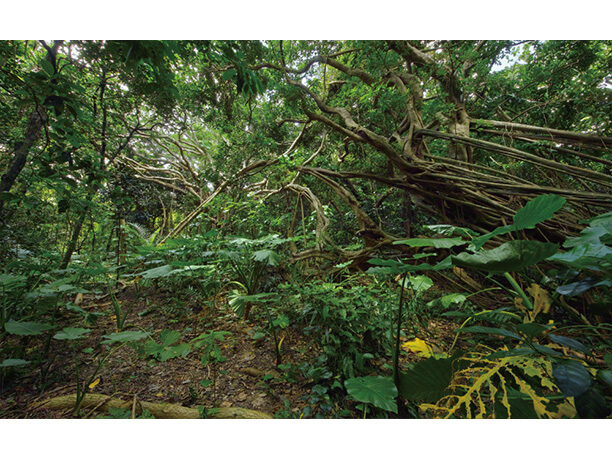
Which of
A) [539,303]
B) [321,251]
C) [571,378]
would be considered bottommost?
[571,378]

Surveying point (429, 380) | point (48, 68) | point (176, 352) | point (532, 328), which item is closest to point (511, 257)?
point (532, 328)

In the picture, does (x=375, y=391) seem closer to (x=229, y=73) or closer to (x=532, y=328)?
(x=532, y=328)

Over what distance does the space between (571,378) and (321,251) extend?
4.99 ft

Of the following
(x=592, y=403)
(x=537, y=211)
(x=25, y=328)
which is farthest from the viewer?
(x=25, y=328)

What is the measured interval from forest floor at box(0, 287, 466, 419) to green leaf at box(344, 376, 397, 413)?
305mm

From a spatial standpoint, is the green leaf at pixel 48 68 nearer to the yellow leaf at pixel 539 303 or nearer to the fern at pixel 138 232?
the fern at pixel 138 232

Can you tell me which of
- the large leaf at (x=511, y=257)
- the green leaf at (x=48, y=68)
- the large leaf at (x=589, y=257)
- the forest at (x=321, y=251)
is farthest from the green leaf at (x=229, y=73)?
the large leaf at (x=589, y=257)

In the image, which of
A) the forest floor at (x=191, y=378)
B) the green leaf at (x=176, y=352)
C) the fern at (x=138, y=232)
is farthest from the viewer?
the fern at (x=138, y=232)

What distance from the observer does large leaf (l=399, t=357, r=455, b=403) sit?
626mm

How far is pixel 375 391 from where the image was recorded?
67 cm

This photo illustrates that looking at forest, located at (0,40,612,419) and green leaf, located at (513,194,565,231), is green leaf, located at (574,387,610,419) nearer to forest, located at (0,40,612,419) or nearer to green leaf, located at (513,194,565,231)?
forest, located at (0,40,612,419)

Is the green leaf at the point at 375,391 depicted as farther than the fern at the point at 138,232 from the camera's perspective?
No

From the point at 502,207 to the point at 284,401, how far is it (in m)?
1.83

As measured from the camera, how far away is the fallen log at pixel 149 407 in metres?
0.85
